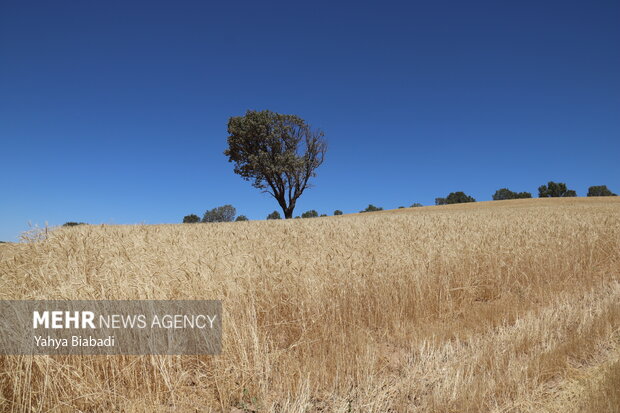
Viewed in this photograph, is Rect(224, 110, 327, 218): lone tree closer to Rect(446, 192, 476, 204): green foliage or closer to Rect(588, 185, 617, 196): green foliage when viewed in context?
Rect(446, 192, 476, 204): green foliage

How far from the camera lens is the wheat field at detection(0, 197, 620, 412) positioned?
9.21 feet

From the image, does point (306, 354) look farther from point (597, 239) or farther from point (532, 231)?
point (597, 239)

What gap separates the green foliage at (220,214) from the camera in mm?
90625

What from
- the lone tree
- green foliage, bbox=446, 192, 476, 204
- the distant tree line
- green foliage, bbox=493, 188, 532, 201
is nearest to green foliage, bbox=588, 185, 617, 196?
the distant tree line

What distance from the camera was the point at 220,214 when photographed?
9144 cm

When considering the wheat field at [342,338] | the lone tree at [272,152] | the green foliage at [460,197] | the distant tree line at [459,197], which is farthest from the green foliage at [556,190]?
the wheat field at [342,338]

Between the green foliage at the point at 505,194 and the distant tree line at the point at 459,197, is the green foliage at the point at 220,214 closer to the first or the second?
the distant tree line at the point at 459,197

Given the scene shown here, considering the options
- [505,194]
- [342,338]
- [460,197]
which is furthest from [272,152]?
[505,194]

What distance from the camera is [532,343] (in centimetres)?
390

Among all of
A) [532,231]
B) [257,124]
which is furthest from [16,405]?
[257,124]

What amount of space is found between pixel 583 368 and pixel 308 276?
3.51m

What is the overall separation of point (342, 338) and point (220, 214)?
91889 mm

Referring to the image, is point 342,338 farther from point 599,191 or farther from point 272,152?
point 599,191

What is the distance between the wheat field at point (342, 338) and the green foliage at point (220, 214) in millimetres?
86351
